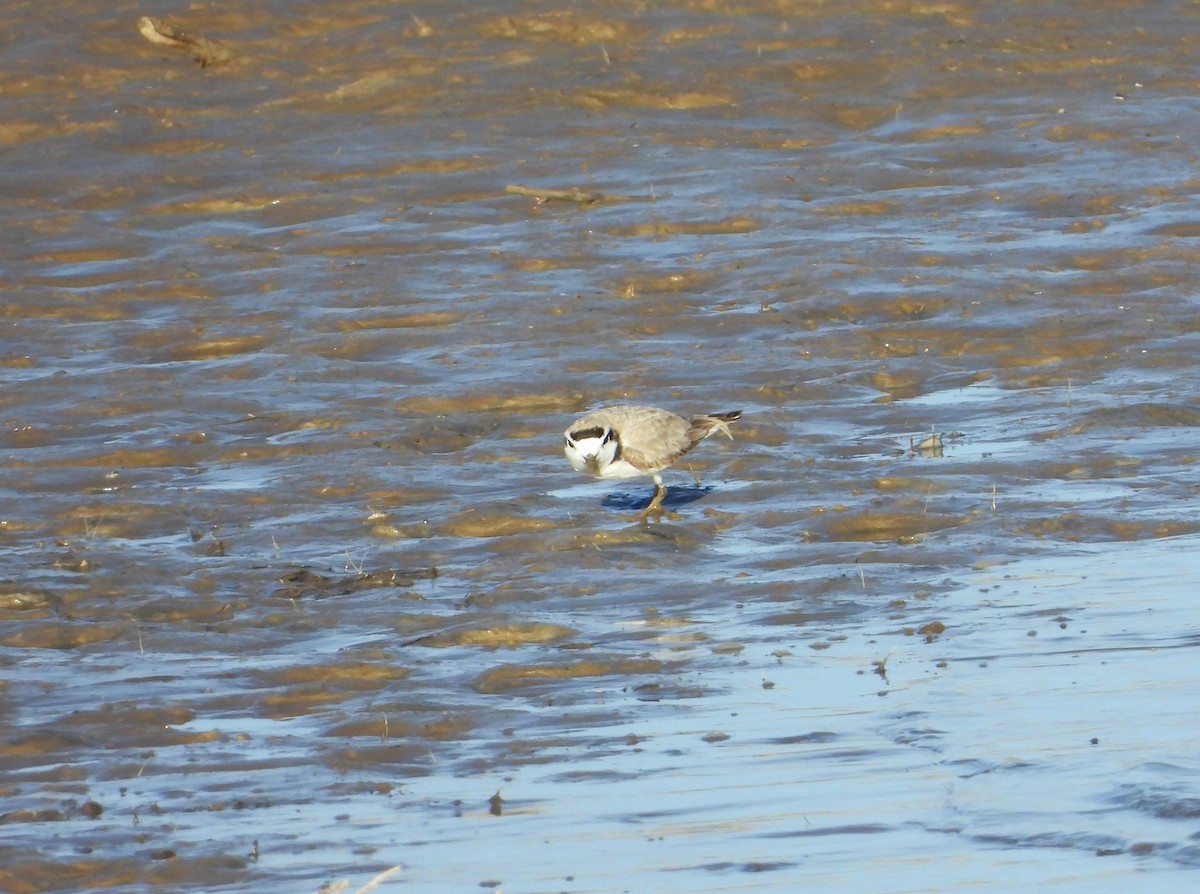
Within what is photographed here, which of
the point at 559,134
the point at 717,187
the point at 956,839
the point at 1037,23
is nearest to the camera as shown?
the point at 956,839

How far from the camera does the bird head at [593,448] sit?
11.2m

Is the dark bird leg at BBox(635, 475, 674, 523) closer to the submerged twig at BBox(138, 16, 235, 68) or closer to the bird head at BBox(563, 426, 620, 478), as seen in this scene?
the bird head at BBox(563, 426, 620, 478)

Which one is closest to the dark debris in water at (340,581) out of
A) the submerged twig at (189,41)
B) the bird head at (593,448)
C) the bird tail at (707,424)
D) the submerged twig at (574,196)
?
the bird head at (593,448)

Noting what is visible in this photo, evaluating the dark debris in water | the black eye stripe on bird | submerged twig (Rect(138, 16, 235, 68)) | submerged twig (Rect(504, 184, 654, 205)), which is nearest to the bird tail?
the black eye stripe on bird

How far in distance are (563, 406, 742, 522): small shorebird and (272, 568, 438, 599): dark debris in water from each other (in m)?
1.25

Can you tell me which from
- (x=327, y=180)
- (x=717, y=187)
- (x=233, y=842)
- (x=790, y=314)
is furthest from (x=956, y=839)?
(x=327, y=180)

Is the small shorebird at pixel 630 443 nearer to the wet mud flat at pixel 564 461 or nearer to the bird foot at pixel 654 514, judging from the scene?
the bird foot at pixel 654 514

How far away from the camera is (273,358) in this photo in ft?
49.1

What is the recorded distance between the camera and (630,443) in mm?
11422

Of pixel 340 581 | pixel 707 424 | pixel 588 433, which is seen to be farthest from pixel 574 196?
pixel 340 581

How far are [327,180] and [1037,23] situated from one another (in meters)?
8.29

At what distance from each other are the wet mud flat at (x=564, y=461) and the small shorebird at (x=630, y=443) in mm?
294

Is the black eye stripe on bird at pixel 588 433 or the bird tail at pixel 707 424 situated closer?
the black eye stripe on bird at pixel 588 433

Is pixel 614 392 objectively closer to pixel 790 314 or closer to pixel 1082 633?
pixel 790 314
